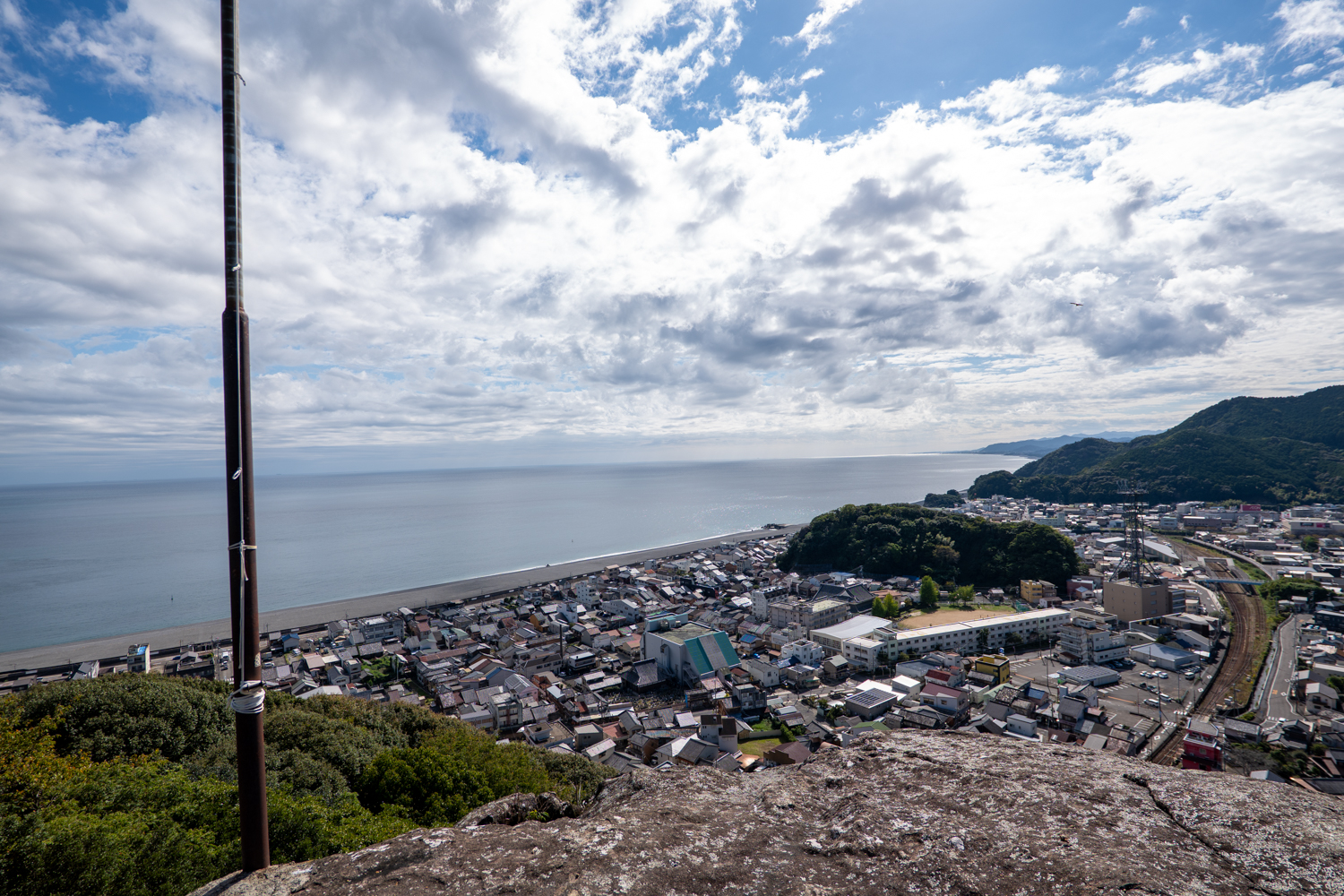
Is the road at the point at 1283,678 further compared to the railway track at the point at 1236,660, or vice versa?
the road at the point at 1283,678

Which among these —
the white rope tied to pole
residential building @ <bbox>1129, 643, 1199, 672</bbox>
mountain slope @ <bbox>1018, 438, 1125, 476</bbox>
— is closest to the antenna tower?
residential building @ <bbox>1129, 643, 1199, 672</bbox>

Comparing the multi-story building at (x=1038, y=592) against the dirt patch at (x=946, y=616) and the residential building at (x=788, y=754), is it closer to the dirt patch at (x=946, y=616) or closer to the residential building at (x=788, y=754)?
the dirt patch at (x=946, y=616)

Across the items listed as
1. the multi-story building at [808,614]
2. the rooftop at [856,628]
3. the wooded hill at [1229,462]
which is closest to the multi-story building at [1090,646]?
the rooftop at [856,628]

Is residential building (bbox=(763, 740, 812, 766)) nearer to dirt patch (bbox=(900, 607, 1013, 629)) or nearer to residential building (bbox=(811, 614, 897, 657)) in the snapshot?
residential building (bbox=(811, 614, 897, 657))

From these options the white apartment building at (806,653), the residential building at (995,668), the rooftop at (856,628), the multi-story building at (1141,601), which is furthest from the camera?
the multi-story building at (1141,601)

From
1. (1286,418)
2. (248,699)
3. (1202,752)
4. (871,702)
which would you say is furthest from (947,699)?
(1286,418)

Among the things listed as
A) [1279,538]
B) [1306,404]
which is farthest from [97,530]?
[1306,404]

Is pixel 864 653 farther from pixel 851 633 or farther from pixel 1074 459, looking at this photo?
pixel 1074 459
